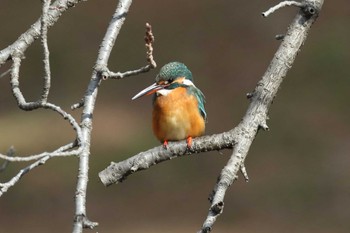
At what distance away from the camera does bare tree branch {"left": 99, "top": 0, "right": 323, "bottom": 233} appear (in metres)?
3.69

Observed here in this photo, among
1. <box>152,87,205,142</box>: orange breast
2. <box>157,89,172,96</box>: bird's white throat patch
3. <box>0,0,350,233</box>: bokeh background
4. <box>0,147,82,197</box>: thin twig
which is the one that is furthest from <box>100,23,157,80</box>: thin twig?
<box>0,0,350,233</box>: bokeh background

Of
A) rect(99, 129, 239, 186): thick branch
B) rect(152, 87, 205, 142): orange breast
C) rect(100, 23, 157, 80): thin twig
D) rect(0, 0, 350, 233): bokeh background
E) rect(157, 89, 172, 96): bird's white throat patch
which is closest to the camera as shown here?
rect(100, 23, 157, 80): thin twig

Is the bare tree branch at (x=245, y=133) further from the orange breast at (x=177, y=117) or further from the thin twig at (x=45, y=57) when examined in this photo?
the orange breast at (x=177, y=117)

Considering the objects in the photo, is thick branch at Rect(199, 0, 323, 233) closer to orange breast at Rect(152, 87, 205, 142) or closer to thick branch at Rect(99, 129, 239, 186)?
thick branch at Rect(99, 129, 239, 186)

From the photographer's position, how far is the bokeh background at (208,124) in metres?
→ 11.8

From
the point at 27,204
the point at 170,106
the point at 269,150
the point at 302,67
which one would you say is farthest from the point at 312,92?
the point at 170,106

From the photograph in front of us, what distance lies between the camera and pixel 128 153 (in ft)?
44.0

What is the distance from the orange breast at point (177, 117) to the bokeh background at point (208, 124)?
235 inches

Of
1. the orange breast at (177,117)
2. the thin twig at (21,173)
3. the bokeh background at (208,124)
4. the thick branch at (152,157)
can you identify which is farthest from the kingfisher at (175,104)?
the bokeh background at (208,124)

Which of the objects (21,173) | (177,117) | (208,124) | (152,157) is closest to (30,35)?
(152,157)

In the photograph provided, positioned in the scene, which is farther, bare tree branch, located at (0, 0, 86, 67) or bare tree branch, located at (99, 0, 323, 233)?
bare tree branch, located at (0, 0, 86, 67)

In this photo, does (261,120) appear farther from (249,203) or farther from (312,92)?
(312,92)

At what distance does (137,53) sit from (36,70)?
1.76m

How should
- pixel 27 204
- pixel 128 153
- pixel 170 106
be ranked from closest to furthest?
pixel 170 106 → pixel 27 204 → pixel 128 153
